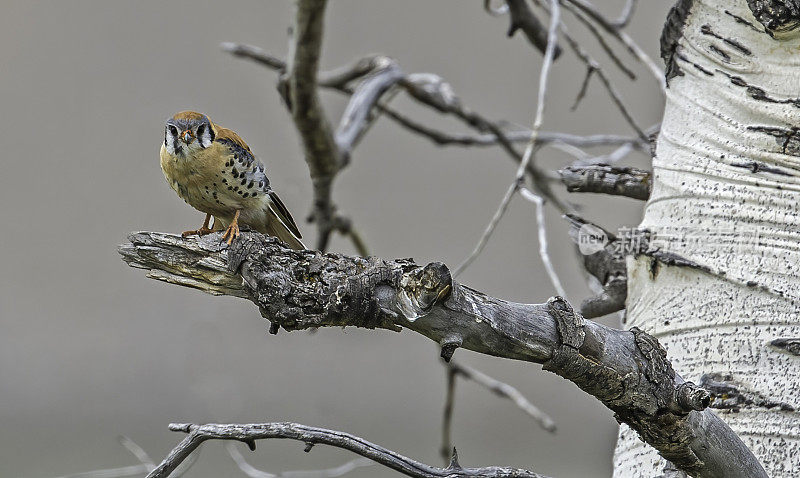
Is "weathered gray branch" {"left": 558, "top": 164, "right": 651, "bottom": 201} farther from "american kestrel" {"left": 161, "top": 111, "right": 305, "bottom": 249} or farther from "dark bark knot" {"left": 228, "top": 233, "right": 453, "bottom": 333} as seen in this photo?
"dark bark knot" {"left": 228, "top": 233, "right": 453, "bottom": 333}

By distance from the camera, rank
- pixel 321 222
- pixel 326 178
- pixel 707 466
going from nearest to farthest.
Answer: pixel 707 466 < pixel 326 178 < pixel 321 222

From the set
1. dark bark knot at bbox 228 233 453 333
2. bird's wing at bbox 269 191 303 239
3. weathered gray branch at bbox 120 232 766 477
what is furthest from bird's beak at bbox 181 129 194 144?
dark bark knot at bbox 228 233 453 333

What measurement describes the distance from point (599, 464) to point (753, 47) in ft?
10.8

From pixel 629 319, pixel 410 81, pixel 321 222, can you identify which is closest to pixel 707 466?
pixel 629 319

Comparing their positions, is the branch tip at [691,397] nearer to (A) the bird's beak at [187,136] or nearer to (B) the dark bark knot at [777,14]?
(B) the dark bark knot at [777,14]

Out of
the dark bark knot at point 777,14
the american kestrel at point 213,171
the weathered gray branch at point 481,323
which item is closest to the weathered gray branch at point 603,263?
the dark bark knot at point 777,14

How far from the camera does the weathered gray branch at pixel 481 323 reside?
114 centimetres

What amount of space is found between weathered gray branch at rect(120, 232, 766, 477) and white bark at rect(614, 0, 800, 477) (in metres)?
0.25

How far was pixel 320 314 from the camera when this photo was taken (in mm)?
1170

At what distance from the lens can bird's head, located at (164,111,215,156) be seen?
79.2 inches

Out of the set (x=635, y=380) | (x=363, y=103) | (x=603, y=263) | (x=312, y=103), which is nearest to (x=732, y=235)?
(x=603, y=263)

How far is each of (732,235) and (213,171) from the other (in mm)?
1160

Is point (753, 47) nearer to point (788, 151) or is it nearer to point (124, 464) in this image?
point (788, 151)

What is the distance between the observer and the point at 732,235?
5.26 feet
